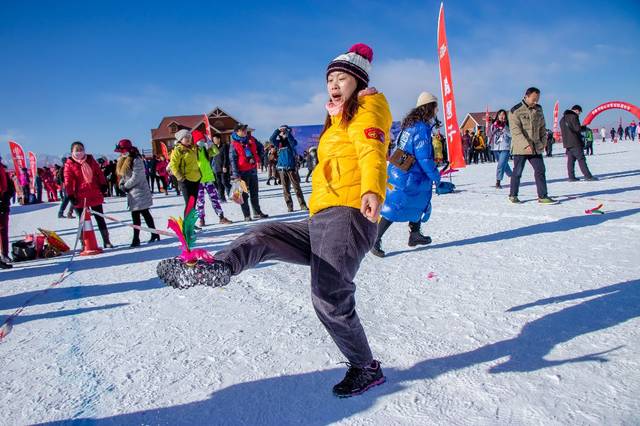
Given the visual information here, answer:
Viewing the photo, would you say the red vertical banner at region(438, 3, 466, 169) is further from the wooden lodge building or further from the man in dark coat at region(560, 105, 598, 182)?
the wooden lodge building

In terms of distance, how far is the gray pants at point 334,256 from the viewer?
5.82ft

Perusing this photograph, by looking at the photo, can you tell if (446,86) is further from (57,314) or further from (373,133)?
(57,314)

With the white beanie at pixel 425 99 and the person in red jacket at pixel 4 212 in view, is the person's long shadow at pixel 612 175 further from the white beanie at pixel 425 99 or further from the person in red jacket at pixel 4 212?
the person in red jacket at pixel 4 212

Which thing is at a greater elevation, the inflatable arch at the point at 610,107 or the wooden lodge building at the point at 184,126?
the wooden lodge building at the point at 184,126

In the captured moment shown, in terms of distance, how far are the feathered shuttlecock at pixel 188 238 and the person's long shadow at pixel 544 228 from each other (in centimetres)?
298

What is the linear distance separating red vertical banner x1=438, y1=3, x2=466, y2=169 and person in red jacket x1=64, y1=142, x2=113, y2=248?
8.50 meters

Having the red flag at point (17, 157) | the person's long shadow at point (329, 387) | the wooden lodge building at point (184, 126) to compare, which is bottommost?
the person's long shadow at point (329, 387)

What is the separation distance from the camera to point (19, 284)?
4.58 metres

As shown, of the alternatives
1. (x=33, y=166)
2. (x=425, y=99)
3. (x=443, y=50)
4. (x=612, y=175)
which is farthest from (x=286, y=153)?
(x=33, y=166)

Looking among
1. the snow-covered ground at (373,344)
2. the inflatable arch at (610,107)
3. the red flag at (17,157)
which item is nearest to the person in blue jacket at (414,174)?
the snow-covered ground at (373,344)

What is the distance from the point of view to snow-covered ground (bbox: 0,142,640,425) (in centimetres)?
175

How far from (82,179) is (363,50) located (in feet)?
17.7

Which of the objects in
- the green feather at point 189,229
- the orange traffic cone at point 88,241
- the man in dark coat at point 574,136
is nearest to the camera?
the green feather at point 189,229

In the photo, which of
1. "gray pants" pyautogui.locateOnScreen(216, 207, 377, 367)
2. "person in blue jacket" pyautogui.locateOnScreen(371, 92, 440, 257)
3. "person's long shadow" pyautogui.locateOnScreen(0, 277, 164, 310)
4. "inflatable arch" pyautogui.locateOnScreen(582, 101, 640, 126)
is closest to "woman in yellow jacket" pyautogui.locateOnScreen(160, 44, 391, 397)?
"gray pants" pyautogui.locateOnScreen(216, 207, 377, 367)
